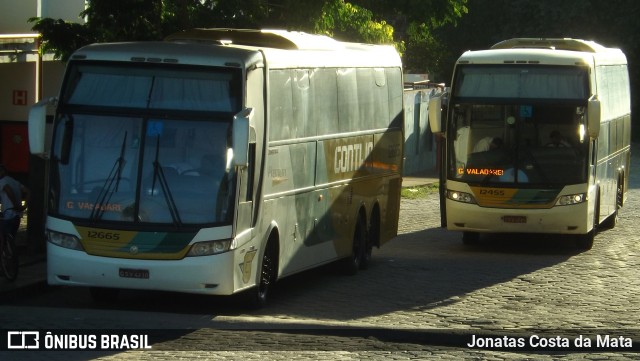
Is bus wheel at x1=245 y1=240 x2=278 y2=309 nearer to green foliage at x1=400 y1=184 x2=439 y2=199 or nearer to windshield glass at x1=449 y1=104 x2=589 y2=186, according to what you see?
windshield glass at x1=449 y1=104 x2=589 y2=186

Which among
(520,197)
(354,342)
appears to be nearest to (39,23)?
(520,197)

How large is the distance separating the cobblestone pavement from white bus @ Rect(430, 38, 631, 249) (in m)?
0.76

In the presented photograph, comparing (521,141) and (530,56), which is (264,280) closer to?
(521,141)

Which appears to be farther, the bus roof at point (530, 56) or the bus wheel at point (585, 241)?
the bus wheel at point (585, 241)

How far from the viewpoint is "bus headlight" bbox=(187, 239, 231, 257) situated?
14016 millimetres

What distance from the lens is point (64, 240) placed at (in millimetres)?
14367

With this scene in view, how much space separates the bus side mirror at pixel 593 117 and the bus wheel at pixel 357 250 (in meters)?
4.24

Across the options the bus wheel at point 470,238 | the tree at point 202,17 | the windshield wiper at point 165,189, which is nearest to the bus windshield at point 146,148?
the windshield wiper at point 165,189

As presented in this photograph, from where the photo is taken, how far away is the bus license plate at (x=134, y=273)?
1398 cm

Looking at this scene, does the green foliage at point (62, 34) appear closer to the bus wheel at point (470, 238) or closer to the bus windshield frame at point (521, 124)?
the bus windshield frame at point (521, 124)

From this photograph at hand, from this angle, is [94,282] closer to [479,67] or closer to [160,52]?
[160,52]

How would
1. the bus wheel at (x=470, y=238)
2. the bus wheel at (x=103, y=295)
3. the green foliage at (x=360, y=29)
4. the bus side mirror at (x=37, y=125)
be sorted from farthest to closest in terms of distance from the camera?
the green foliage at (x=360, y=29) → the bus wheel at (x=470, y=238) → the bus wheel at (x=103, y=295) → the bus side mirror at (x=37, y=125)

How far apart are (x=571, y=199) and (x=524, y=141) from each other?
1204 millimetres

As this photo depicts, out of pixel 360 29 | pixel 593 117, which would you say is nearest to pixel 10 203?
pixel 593 117
